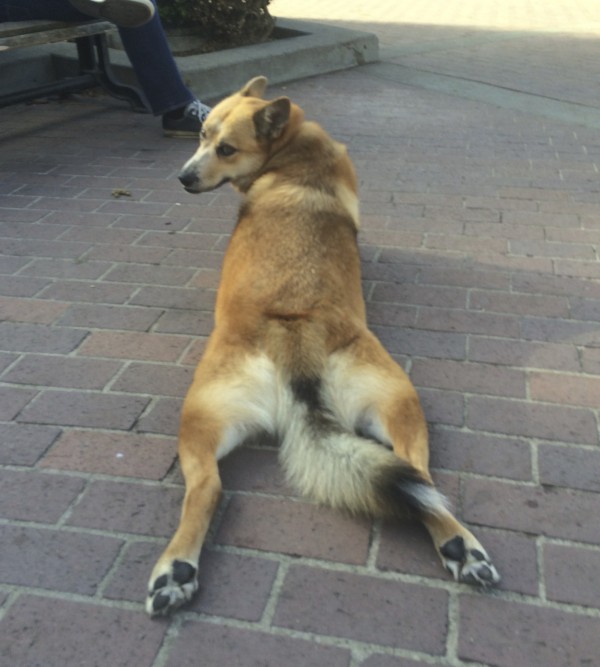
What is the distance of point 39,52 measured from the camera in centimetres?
738

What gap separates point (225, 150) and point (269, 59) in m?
4.52

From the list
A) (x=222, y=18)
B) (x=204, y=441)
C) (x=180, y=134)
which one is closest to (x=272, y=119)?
(x=204, y=441)

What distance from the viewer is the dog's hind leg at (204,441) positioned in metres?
2.05

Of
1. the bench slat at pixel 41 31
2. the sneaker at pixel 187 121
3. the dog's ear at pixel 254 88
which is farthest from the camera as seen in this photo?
the sneaker at pixel 187 121

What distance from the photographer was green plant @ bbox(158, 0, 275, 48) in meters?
7.99

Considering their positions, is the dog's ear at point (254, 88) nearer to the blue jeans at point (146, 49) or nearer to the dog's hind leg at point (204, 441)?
the dog's hind leg at point (204, 441)

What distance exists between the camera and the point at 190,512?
222cm

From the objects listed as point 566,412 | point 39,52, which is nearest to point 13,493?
point 566,412

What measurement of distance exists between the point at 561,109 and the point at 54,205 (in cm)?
452

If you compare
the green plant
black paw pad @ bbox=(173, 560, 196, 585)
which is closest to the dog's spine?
black paw pad @ bbox=(173, 560, 196, 585)

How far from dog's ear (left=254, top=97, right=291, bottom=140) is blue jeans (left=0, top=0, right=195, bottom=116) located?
274cm

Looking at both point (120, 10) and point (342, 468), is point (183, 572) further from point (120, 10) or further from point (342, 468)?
point (120, 10)

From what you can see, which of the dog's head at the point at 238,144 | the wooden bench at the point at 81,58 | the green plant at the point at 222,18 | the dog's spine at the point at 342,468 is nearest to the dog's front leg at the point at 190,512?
the dog's spine at the point at 342,468

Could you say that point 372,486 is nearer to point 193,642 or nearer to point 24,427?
point 193,642
